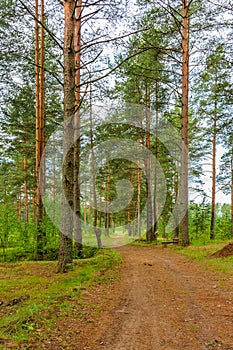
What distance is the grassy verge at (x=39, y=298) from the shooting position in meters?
3.27

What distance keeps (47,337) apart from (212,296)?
3239 millimetres

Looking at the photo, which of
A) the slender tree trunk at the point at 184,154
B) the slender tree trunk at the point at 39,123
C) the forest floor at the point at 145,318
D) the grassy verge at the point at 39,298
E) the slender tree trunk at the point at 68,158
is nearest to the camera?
the forest floor at the point at 145,318

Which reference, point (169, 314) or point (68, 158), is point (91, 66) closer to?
point (68, 158)

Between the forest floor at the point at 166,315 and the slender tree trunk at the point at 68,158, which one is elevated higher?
the slender tree trunk at the point at 68,158

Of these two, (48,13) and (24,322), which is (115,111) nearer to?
(48,13)

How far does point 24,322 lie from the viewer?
350cm

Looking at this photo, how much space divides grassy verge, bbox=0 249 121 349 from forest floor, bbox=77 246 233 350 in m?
0.55

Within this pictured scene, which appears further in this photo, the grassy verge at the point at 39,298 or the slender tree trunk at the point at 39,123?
the slender tree trunk at the point at 39,123

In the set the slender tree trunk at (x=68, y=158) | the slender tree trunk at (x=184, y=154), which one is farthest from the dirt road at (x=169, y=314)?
the slender tree trunk at (x=184, y=154)

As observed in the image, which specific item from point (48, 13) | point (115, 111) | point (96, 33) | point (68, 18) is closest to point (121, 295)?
point (68, 18)

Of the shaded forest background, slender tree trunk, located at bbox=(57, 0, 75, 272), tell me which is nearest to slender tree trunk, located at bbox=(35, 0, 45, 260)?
the shaded forest background

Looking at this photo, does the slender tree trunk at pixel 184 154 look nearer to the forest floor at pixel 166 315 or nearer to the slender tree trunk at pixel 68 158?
the forest floor at pixel 166 315

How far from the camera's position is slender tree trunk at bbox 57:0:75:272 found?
7465 mm

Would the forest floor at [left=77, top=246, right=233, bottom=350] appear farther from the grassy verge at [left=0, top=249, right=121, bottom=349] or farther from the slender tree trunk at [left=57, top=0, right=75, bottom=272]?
the slender tree trunk at [left=57, top=0, right=75, bottom=272]
